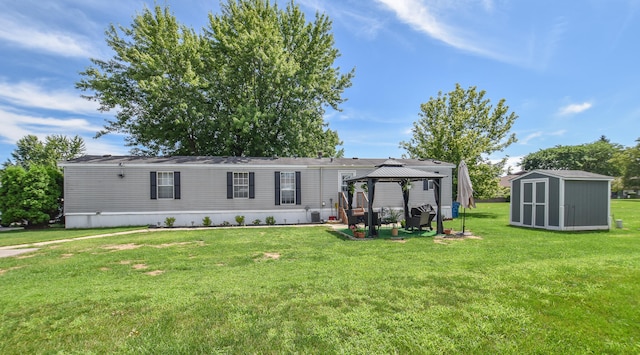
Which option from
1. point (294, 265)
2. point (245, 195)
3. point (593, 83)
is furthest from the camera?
point (593, 83)

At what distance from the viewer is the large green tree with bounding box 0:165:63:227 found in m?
12.7

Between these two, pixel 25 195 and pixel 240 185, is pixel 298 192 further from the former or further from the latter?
pixel 25 195

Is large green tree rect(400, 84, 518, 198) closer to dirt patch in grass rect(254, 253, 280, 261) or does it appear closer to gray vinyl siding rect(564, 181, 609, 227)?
gray vinyl siding rect(564, 181, 609, 227)

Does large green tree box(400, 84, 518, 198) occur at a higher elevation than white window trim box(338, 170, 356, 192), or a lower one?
higher

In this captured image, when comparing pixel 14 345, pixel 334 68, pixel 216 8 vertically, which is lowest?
pixel 14 345

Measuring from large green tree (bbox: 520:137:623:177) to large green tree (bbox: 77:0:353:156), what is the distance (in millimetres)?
51866

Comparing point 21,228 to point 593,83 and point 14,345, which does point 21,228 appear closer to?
point 14,345

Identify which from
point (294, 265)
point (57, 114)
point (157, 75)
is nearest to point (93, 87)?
point (157, 75)

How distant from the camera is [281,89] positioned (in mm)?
20859

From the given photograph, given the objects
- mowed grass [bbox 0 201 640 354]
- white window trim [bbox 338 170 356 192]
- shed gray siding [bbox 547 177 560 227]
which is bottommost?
mowed grass [bbox 0 201 640 354]

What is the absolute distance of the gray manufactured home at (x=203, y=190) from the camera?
1295 centimetres

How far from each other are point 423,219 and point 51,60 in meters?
19.6

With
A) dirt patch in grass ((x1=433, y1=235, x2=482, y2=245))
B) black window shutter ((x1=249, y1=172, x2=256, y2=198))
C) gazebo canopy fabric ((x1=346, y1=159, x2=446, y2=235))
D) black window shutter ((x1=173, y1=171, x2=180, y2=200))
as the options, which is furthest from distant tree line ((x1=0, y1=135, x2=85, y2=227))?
dirt patch in grass ((x1=433, y1=235, x2=482, y2=245))

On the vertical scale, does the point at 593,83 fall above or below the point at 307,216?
above
